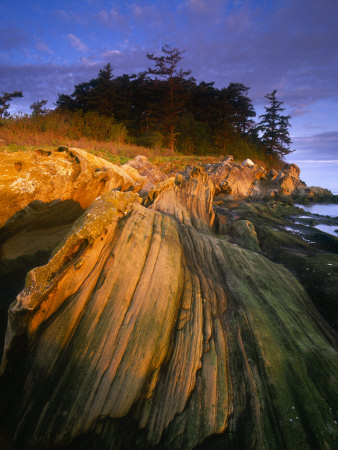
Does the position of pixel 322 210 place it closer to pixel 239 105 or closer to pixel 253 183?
pixel 253 183

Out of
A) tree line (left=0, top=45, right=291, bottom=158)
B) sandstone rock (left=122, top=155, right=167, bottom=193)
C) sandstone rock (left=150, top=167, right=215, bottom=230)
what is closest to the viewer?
sandstone rock (left=150, top=167, right=215, bottom=230)

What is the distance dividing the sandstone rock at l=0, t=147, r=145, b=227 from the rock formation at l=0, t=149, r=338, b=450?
243 centimetres

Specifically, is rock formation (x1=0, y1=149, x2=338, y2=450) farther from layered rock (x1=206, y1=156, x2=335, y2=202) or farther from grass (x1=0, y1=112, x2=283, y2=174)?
layered rock (x1=206, y1=156, x2=335, y2=202)

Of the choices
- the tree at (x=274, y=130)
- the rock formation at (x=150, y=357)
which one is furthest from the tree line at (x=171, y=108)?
the rock formation at (x=150, y=357)

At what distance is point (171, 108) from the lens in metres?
18.8

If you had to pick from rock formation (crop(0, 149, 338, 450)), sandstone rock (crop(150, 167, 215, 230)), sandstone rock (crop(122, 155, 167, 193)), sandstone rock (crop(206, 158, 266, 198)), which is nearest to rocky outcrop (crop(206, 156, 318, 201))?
sandstone rock (crop(206, 158, 266, 198))

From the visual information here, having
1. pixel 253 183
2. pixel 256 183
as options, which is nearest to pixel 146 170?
pixel 253 183

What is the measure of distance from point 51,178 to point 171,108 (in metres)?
17.3

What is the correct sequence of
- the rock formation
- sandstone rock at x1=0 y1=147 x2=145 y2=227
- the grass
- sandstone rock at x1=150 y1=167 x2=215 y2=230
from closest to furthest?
the rock formation < sandstone rock at x1=0 y1=147 x2=145 y2=227 < sandstone rock at x1=150 y1=167 x2=215 y2=230 < the grass

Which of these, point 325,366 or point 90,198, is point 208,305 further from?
point 90,198

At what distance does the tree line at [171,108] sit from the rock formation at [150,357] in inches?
659

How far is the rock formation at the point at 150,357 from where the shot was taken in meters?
1.57

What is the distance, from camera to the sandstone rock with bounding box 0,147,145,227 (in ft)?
13.4

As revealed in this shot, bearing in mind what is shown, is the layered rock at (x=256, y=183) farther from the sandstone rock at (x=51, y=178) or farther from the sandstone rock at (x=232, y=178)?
the sandstone rock at (x=51, y=178)
